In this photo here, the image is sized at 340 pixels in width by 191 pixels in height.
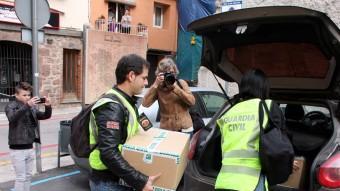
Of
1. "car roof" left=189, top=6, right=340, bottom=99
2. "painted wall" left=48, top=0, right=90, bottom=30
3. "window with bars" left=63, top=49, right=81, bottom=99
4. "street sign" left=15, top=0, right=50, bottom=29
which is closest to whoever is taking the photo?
"car roof" left=189, top=6, right=340, bottom=99

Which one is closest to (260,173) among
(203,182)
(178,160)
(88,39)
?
(178,160)

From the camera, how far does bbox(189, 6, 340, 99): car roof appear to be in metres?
2.86

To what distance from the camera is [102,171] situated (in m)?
2.51

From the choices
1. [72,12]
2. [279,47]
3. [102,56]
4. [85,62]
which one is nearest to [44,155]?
[279,47]

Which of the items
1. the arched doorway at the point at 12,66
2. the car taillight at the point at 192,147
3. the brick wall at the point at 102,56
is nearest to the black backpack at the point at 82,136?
the car taillight at the point at 192,147

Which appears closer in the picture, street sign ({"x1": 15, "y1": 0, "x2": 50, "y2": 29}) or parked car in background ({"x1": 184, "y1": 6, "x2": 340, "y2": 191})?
parked car in background ({"x1": 184, "y1": 6, "x2": 340, "y2": 191})

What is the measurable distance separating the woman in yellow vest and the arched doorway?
14.2 metres

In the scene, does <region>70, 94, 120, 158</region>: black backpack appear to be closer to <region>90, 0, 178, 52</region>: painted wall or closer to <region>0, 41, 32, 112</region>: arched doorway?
<region>0, 41, 32, 112</region>: arched doorway

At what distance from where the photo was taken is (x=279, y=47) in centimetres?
370

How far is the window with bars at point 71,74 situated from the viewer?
17953mm

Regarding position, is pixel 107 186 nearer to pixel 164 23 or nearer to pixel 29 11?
pixel 29 11

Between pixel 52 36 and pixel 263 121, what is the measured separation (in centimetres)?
1524

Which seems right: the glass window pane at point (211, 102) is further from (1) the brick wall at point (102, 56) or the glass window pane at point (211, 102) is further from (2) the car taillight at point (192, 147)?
(1) the brick wall at point (102, 56)

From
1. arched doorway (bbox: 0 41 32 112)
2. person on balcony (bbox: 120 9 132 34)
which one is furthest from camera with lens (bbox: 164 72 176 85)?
person on balcony (bbox: 120 9 132 34)
